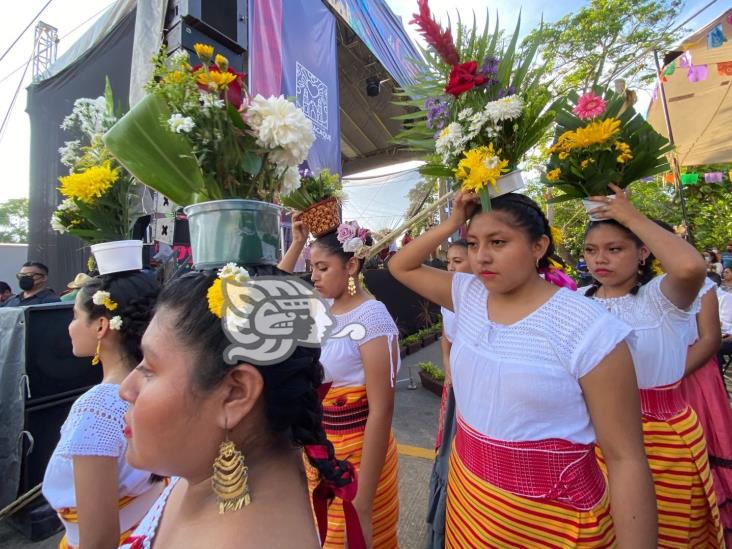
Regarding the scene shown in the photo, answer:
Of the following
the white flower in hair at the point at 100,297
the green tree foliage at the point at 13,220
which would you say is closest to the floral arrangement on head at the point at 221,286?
the white flower in hair at the point at 100,297

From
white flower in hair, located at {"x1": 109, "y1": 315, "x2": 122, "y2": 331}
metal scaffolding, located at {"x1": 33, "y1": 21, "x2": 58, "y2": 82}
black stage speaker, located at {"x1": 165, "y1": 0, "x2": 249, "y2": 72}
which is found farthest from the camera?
metal scaffolding, located at {"x1": 33, "y1": 21, "x2": 58, "y2": 82}

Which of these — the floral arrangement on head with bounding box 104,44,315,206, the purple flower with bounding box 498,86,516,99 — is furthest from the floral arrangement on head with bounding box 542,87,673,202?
the floral arrangement on head with bounding box 104,44,315,206

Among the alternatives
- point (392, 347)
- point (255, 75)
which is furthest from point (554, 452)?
point (255, 75)

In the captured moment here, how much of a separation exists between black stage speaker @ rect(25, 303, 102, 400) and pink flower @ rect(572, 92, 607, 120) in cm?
377

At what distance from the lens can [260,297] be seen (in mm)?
843

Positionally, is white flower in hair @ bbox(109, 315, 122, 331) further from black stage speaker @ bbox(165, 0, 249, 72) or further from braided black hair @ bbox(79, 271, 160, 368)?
black stage speaker @ bbox(165, 0, 249, 72)

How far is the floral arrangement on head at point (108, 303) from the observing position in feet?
5.01

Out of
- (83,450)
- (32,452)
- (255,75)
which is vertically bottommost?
(32,452)

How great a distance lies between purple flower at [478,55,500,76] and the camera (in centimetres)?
147

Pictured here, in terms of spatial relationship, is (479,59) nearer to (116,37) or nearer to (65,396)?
(65,396)

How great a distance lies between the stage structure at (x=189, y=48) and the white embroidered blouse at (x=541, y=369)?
Answer: 7.07 ft

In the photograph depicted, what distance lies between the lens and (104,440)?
1231 millimetres

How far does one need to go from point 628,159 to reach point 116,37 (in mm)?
6213

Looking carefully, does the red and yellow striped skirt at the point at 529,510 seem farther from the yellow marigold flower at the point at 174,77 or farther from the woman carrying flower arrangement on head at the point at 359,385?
the yellow marigold flower at the point at 174,77
